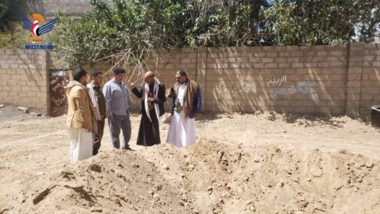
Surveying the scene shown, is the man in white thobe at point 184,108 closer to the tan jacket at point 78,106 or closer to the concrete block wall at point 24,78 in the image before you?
the tan jacket at point 78,106

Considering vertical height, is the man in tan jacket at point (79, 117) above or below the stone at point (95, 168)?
above

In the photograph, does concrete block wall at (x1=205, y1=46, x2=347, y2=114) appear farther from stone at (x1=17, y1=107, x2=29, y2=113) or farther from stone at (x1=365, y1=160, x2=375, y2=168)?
stone at (x1=17, y1=107, x2=29, y2=113)

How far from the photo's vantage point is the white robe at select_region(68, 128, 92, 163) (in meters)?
3.90

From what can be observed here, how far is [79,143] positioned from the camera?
389 cm

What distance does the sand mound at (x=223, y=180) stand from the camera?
2855mm

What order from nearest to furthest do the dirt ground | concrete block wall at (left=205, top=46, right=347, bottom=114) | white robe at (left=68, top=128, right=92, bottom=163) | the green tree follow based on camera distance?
the dirt ground
white robe at (left=68, top=128, right=92, bottom=163)
concrete block wall at (left=205, top=46, right=347, bottom=114)
the green tree

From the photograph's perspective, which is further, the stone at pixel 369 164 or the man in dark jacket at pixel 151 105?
the man in dark jacket at pixel 151 105

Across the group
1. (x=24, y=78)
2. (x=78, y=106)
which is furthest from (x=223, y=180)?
(x=24, y=78)

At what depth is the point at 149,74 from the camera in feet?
15.5

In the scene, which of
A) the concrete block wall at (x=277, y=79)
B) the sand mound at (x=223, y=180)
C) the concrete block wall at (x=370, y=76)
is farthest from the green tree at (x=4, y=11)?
the concrete block wall at (x=370, y=76)

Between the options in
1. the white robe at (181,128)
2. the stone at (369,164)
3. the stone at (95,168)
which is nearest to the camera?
the stone at (95,168)

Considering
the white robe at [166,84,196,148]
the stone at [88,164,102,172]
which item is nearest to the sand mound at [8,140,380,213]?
the stone at [88,164,102,172]

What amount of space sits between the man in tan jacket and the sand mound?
521 mm

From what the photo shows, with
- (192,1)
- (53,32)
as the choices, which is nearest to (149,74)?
(192,1)
